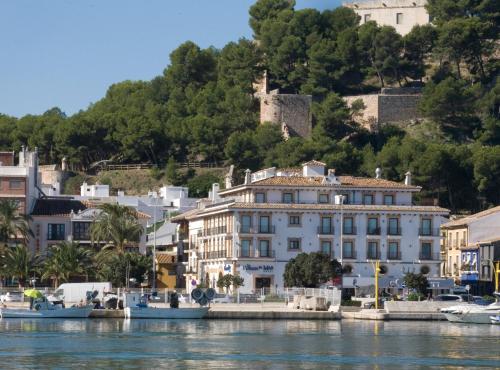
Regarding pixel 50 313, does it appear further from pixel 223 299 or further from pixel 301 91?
pixel 301 91

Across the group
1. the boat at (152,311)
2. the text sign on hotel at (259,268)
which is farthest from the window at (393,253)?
the boat at (152,311)

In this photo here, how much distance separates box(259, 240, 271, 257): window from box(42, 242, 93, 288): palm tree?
9.66 meters

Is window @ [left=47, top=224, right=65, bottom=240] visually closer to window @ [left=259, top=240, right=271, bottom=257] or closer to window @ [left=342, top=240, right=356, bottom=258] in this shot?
window @ [left=259, top=240, right=271, bottom=257]

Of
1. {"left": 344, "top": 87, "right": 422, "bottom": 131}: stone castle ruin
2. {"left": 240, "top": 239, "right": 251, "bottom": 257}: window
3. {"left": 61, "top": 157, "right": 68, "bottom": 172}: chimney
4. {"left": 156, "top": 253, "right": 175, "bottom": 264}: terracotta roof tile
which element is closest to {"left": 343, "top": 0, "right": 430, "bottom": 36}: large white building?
{"left": 344, "top": 87, "right": 422, "bottom": 131}: stone castle ruin

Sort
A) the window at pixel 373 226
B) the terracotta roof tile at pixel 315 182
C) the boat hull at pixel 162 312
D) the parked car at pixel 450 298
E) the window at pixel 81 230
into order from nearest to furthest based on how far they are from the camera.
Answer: the boat hull at pixel 162 312 < the parked car at pixel 450 298 < the window at pixel 373 226 < the terracotta roof tile at pixel 315 182 < the window at pixel 81 230

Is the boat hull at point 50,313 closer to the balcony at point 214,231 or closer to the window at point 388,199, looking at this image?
the balcony at point 214,231

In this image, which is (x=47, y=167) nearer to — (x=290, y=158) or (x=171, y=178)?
(x=171, y=178)

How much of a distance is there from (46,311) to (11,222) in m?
21.7

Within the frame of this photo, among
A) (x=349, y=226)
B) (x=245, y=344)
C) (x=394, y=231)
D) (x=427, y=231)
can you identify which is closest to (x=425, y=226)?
(x=427, y=231)

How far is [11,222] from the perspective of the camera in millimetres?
100688

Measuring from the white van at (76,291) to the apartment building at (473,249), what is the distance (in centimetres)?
2379

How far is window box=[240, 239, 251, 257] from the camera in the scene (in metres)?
95.3

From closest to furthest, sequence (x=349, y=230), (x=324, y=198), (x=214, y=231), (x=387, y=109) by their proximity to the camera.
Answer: (x=349, y=230)
(x=324, y=198)
(x=214, y=231)
(x=387, y=109)

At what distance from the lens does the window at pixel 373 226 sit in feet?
315
